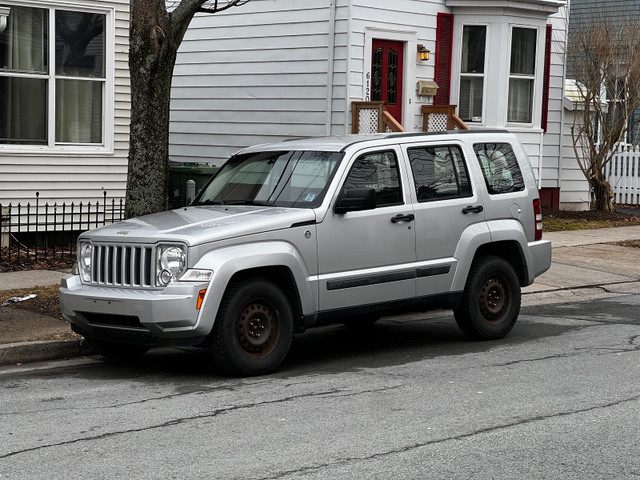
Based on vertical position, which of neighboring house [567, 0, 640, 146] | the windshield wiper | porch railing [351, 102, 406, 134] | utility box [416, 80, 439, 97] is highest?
neighboring house [567, 0, 640, 146]

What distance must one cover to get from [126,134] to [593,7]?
16.2 m

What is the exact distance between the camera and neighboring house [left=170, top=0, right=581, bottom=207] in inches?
732

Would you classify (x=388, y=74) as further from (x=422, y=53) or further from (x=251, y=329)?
(x=251, y=329)

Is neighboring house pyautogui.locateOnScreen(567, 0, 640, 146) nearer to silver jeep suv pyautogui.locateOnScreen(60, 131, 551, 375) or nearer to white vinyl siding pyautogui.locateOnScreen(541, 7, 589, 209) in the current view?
white vinyl siding pyautogui.locateOnScreen(541, 7, 589, 209)

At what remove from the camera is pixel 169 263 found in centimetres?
784

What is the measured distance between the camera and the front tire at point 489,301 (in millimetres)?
9508

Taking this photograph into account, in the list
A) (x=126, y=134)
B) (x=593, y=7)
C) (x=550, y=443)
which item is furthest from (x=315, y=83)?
(x=550, y=443)

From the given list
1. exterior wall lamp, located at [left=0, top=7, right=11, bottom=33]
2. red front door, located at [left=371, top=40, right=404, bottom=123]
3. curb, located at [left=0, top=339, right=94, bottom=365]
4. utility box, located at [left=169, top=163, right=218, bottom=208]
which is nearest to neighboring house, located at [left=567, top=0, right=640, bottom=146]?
red front door, located at [left=371, top=40, right=404, bottom=123]

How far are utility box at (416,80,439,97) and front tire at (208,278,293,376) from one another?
11.7m

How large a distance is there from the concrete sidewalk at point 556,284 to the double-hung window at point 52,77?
2896 mm

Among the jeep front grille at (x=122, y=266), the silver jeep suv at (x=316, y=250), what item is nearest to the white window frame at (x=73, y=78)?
the silver jeep suv at (x=316, y=250)

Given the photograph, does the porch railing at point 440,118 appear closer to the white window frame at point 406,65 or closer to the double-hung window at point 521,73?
the white window frame at point 406,65

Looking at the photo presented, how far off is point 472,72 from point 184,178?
19.9 feet

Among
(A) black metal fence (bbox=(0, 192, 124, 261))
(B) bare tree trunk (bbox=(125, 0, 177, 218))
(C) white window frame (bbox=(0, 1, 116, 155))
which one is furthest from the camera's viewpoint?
(C) white window frame (bbox=(0, 1, 116, 155))
